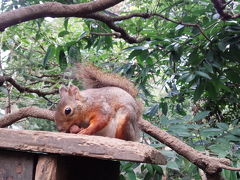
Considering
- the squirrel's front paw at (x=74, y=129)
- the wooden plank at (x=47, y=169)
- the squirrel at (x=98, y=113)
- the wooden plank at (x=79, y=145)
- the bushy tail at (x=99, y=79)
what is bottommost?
the wooden plank at (x=47, y=169)

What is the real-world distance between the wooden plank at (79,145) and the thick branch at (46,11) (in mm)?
632

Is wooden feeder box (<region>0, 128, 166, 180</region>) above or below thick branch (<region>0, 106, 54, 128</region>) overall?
below

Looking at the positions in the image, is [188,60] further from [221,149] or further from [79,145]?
[79,145]

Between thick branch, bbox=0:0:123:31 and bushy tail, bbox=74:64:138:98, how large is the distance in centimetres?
25

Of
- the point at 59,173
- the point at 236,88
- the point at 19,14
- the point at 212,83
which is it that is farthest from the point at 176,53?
the point at 59,173

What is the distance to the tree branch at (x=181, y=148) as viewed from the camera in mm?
1311

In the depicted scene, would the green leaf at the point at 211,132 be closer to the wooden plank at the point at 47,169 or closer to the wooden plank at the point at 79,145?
the wooden plank at the point at 79,145

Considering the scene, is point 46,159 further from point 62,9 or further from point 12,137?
point 62,9

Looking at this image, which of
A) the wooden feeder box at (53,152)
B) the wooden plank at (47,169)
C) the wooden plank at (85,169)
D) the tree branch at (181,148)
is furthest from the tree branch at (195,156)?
the wooden plank at (47,169)

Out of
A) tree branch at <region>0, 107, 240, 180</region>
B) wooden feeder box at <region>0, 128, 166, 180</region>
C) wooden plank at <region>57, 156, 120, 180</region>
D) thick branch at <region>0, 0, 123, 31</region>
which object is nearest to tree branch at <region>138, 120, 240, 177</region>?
tree branch at <region>0, 107, 240, 180</region>

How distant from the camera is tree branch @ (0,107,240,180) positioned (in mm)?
1311

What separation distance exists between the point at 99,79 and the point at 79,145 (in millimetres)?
685

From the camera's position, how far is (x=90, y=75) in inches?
58.1

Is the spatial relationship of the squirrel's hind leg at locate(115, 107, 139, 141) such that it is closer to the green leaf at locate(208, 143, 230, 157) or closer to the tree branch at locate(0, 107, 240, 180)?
the tree branch at locate(0, 107, 240, 180)
